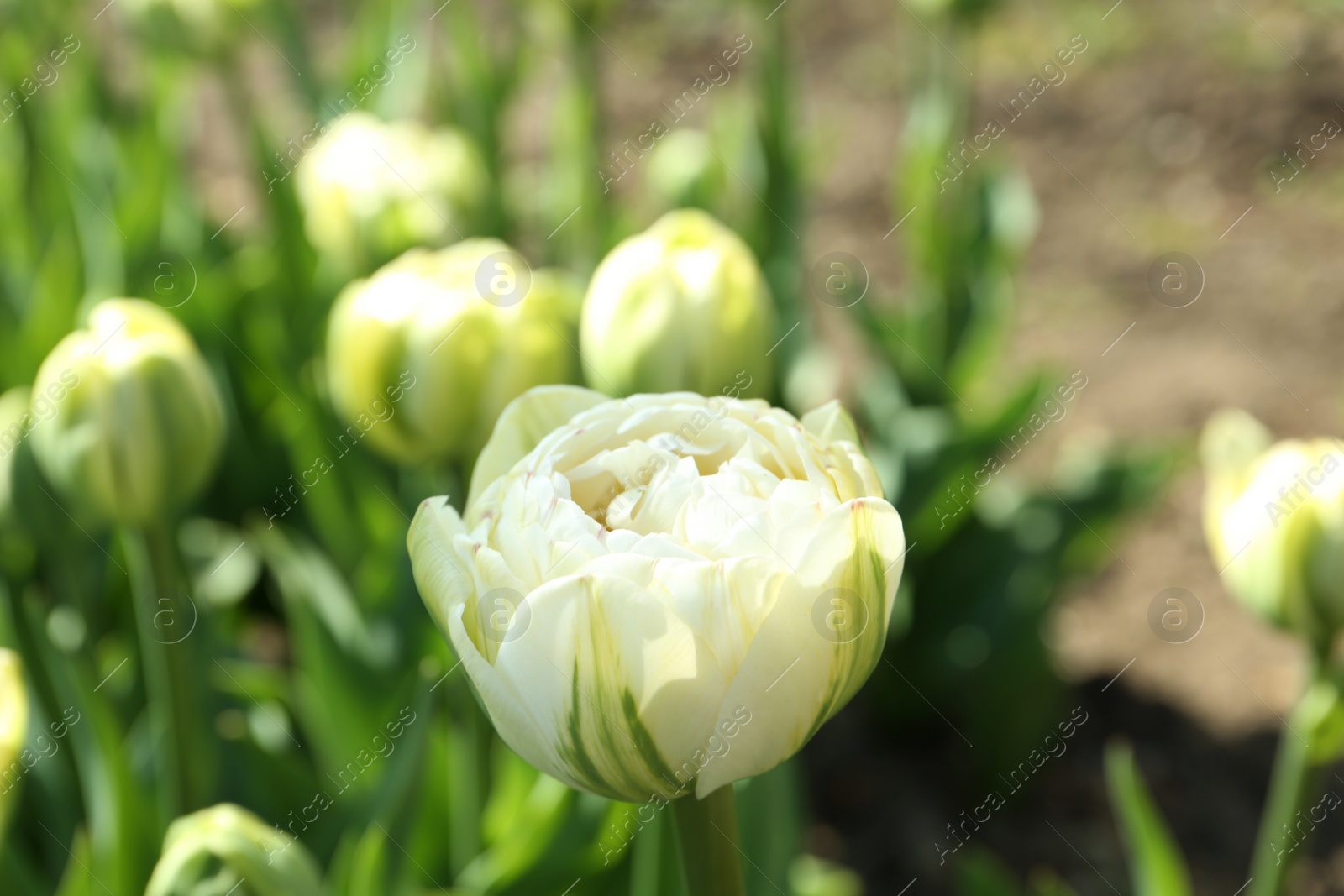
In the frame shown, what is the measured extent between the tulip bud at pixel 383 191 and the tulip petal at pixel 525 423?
60 centimetres

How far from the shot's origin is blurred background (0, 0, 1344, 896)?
856 mm

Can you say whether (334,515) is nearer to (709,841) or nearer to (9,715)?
(9,715)

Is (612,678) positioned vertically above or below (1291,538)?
above

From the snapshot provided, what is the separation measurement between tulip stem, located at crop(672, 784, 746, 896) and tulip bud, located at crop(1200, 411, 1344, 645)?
15.7 inches

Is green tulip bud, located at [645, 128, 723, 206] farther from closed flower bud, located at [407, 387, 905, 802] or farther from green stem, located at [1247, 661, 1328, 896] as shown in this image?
closed flower bud, located at [407, 387, 905, 802]

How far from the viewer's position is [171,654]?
31.6 inches

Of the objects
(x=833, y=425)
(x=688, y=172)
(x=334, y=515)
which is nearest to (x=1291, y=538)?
(x=833, y=425)

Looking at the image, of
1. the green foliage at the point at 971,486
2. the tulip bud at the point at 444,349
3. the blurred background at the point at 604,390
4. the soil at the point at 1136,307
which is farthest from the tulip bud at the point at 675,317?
the soil at the point at 1136,307

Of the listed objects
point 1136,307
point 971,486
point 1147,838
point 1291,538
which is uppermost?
point 1291,538

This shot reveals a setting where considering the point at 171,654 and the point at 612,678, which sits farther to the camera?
the point at 171,654

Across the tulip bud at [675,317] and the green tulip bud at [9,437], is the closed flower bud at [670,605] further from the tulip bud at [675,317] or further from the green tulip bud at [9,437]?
the green tulip bud at [9,437]

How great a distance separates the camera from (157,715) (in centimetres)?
95

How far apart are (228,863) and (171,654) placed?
277 mm

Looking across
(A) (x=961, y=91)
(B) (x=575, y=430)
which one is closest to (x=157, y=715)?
(B) (x=575, y=430)
